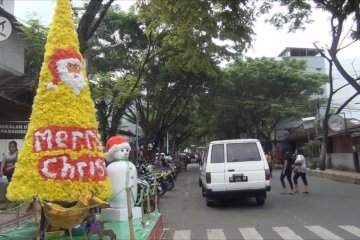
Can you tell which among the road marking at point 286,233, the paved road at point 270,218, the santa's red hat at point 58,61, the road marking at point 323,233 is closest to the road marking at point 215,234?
the paved road at point 270,218

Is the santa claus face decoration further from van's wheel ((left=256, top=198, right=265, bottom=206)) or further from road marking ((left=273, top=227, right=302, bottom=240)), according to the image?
van's wheel ((left=256, top=198, right=265, bottom=206))

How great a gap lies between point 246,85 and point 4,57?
2667cm

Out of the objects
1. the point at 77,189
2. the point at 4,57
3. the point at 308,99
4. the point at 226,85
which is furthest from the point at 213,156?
the point at 308,99

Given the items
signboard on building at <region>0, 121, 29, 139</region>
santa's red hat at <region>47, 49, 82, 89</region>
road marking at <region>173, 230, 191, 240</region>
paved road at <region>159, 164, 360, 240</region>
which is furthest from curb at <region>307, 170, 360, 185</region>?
santa's red hat at <region>47, 49, 82, 89</region>

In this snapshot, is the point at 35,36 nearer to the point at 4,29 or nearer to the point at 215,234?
the point at 4,29

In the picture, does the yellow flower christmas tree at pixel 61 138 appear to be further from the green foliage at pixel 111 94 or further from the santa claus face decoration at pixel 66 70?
the green foliage at pixel 111 94

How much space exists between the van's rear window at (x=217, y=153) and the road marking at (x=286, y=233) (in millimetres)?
4111

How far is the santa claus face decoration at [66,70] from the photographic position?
7884 millimetres

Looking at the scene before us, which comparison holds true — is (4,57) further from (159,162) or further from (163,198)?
(159,162)

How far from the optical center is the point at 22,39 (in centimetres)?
1902

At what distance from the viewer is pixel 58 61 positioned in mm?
7938

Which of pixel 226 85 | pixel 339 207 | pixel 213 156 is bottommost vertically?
pixel 339 207

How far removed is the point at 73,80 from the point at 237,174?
7.08 metres

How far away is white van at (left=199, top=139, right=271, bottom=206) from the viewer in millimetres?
13734
